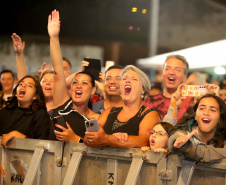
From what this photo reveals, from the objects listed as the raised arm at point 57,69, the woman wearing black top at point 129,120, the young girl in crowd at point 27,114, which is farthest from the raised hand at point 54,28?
the woman wearing black top at point 129,120

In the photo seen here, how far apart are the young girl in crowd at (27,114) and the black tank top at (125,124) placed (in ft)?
2.47

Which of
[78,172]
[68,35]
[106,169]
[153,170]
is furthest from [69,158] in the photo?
[68,35]

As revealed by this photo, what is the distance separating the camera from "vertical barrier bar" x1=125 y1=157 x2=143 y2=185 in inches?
125

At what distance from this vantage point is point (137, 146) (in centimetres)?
352

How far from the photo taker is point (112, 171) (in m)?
3.45

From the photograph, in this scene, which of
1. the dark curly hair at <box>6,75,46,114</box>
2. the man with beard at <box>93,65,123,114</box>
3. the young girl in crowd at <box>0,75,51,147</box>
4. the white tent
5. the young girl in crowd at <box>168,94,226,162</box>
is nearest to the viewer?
the young girl in crowd at <box>168,94,226,162</box>

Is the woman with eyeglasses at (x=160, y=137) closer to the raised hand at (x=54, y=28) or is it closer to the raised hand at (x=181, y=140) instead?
the raised hand at (x=181, y=140)

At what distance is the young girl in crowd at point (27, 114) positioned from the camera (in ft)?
14.1

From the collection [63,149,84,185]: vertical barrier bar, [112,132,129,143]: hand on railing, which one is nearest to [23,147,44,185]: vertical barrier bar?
[63,149,84,185]: vertical barrier bar

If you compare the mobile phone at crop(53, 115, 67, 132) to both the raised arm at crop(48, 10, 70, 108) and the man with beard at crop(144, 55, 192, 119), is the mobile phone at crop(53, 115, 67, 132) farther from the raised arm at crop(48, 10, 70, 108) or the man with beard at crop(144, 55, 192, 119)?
the man with beard at crop(144, 55, 192, 119)

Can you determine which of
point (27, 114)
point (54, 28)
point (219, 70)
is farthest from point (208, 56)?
point (27, 114)

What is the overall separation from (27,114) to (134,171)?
1544mm

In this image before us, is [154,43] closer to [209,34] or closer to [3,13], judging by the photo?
[209,34]

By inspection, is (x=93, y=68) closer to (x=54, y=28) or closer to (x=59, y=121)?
(x=54, y=28)
